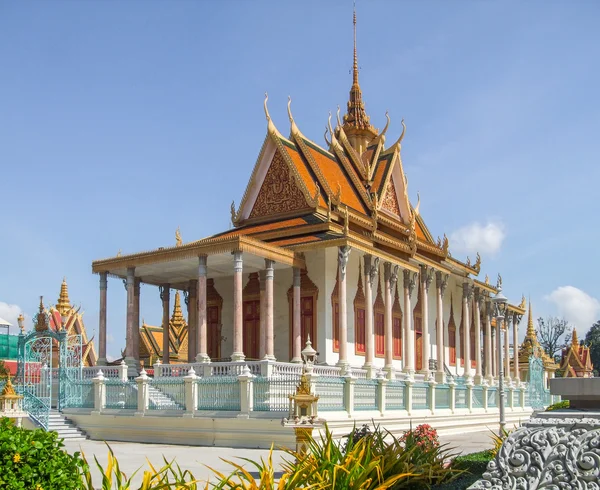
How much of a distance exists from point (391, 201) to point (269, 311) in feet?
35.8

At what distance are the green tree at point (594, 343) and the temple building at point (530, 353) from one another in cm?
2531

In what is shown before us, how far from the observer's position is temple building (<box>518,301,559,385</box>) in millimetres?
41656

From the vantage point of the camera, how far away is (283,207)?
84.5ft

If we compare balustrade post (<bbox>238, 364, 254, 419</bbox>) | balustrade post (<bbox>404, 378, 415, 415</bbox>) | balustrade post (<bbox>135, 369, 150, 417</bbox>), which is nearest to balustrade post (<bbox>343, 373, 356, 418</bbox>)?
balustrade post (<bbox>238, 364, 254, 419</bbox>)

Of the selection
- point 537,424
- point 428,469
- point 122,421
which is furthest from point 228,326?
point 537,424

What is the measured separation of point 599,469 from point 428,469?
292cm

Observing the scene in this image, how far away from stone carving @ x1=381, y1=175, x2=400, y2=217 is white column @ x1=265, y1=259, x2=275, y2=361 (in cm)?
907

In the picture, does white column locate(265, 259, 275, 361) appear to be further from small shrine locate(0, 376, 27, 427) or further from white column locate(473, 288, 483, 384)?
white column locate(473, 288, 483, 384)

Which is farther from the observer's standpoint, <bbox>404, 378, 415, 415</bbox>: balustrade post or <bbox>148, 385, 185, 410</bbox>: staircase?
<bbox>404, 378, 415, 415</bbox>: balustrade post

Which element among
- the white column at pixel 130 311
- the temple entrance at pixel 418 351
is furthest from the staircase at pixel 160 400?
the temple entrance at pixel 418 351

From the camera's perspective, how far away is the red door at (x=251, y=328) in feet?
80.2

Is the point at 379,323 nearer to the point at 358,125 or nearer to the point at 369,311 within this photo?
the point at 369,311

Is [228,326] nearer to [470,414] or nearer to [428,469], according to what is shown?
[470,414]

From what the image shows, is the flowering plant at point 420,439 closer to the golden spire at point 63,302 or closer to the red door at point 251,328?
the red door at point 251,328
